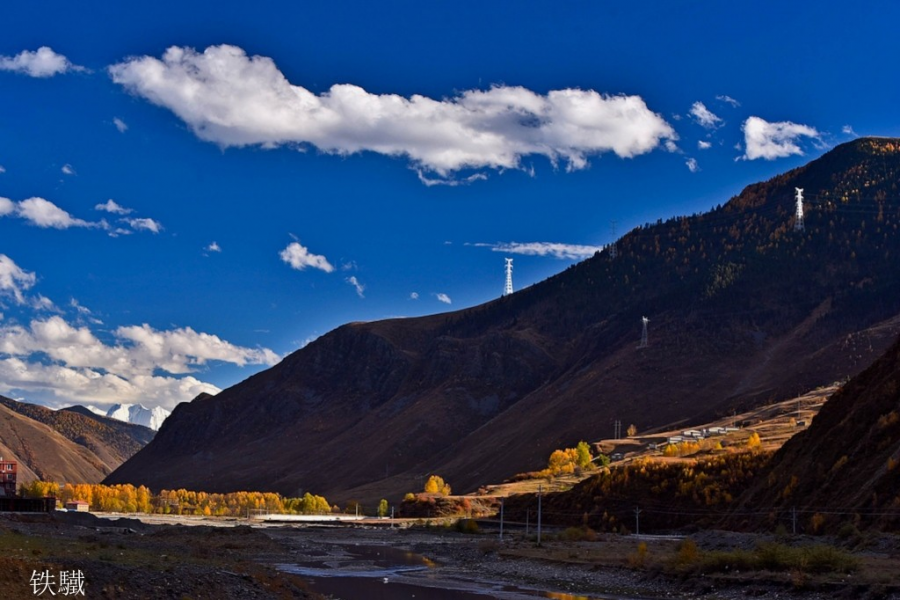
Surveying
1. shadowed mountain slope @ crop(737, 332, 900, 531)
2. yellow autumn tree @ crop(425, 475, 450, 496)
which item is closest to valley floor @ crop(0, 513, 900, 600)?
shadowed mountain slope @ crop(737, 332, 900, 531)

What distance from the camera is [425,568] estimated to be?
7400 cm

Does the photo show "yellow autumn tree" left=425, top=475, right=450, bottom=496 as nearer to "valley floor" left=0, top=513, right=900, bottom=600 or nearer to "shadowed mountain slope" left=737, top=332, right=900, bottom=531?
"valley floor" left=0, top=513, right=900, bottom=600

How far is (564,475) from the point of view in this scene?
160500 millimetres

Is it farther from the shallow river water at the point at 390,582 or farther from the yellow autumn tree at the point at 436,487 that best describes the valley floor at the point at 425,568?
the yellow autumn tree at the point at 436,487

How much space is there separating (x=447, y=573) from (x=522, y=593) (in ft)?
46.9

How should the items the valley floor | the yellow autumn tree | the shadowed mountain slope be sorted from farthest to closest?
the yellow autumn tree, the shadowed mountain slope, the valley floor

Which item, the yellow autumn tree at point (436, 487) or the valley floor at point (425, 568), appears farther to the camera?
the yellow autumn tree at point (436, 487)

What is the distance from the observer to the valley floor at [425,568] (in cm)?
3891

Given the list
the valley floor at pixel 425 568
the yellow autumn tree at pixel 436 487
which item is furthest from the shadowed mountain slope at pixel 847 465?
the yellow autumn tree at pixel 436 487

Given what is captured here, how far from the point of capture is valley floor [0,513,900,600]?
128 feet

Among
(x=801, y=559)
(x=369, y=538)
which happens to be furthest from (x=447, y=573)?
(x=369, y=538)

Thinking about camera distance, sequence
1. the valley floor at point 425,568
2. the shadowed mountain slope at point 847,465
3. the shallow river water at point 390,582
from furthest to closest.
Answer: the shadowed mountain slope at point 847,465 < the shallow river water at point 390,582 < the valley floor at point 425,568

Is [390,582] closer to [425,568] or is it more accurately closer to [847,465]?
[425,568]

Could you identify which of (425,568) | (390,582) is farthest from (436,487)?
(390,582)
